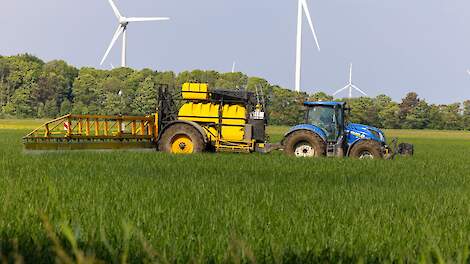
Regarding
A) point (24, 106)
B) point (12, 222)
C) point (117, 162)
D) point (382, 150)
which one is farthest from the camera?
point (24, 106)

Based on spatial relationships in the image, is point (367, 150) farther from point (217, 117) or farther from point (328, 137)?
point (217, 117)

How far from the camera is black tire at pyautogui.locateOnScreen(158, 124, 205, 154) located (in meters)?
20.1

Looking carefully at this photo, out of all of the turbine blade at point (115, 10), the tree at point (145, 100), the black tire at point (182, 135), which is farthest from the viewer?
the tree at point (145, 100)

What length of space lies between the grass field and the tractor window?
16.5 feet

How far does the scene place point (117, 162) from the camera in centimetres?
1580

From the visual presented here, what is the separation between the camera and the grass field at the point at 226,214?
459 centimetres

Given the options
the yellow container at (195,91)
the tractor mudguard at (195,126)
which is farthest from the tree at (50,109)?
the tractor mudguard at (195,126)

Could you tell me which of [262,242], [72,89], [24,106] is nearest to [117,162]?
[262,242]

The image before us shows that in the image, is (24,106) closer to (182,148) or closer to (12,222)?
(182,148)

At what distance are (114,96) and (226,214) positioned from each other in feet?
346

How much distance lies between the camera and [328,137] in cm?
2039

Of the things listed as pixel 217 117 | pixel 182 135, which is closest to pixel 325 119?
pixel 217 117

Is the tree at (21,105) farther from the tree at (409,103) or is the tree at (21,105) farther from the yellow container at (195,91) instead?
the yellow container at (195,91)

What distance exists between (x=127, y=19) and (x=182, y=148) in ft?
139
